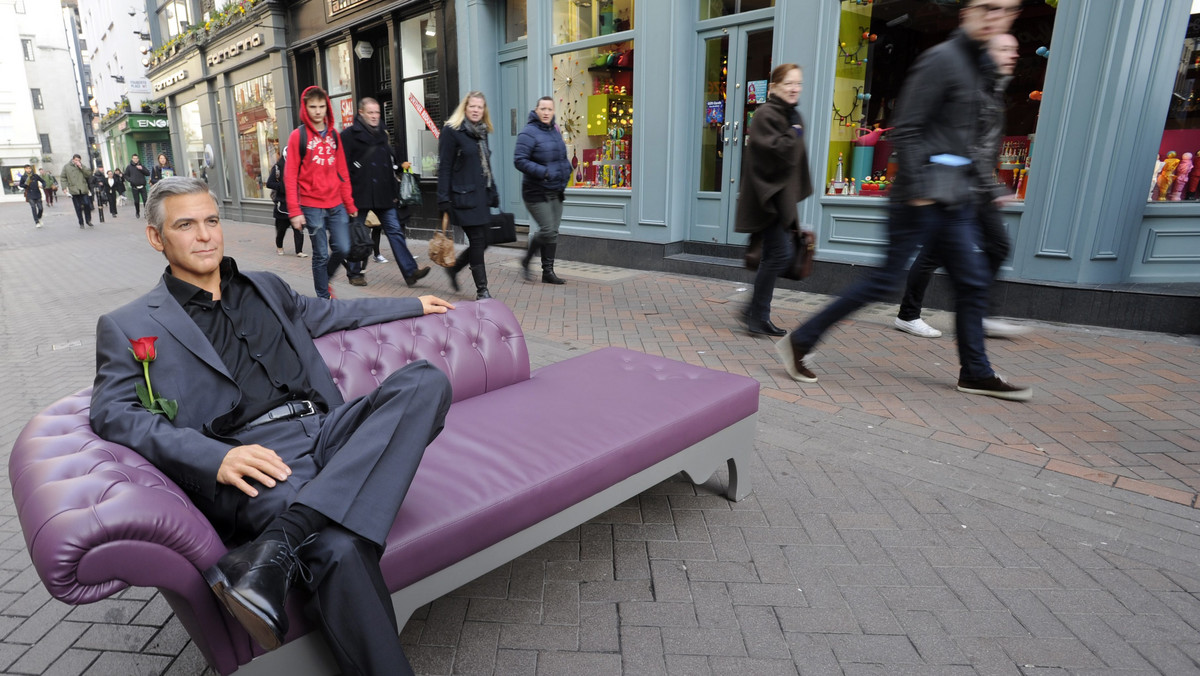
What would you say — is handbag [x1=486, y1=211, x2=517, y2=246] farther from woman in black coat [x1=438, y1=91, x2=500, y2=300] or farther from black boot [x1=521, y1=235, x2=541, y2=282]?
black boot [x1=521, y1=235, x2=541, y2=282]

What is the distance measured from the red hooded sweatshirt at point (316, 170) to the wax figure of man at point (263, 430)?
4.15 meters

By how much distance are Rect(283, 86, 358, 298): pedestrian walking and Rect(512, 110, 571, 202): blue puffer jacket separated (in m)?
1.77

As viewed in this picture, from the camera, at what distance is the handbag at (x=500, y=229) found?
22.7ft

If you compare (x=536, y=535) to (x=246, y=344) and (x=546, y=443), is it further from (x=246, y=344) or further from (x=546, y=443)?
(x=246, y=344)

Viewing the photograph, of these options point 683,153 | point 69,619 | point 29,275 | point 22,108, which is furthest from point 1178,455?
point 22,108

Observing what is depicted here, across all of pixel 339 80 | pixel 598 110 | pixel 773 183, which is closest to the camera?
pixel 773 183

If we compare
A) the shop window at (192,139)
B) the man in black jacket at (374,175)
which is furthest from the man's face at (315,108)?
the shop window at (192,139)

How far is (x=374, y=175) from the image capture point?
7.50 m

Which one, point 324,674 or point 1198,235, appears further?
point 1198,235

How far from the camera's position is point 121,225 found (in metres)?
18.9

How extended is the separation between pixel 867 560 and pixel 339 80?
14.6 meters

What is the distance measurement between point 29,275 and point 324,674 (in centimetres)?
1183

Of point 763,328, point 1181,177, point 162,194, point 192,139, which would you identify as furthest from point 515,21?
point 192,139

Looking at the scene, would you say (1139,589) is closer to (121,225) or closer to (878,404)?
(878,404)
